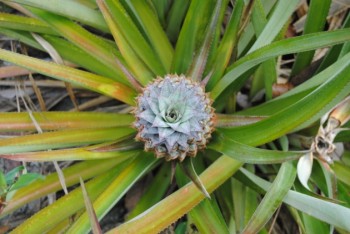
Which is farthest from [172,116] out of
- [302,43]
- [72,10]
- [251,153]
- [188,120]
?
[72,10]

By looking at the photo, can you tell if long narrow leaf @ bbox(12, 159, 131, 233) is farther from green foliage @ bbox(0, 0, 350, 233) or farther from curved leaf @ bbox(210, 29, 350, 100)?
curved leaf @ bbox(210, 29, 350, 100)

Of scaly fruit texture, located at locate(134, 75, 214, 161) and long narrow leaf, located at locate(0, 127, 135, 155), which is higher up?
long narrow leaf, located at locate(0, 127, 135, 155)

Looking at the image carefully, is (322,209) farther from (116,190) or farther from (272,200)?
(116,190)

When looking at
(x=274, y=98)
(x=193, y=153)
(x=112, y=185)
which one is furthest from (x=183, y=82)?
(x=274, y=98)

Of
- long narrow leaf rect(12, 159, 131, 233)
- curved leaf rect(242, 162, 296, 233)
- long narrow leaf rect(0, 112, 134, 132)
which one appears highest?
long narrow leaf rect(0, 112, 134, 132)

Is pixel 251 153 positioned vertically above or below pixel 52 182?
below

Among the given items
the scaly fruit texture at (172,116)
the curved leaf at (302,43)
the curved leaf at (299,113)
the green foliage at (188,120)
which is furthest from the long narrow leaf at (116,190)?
the curved leaf at (302,43)

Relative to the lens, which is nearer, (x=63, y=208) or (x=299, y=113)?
(x=299, y=113)

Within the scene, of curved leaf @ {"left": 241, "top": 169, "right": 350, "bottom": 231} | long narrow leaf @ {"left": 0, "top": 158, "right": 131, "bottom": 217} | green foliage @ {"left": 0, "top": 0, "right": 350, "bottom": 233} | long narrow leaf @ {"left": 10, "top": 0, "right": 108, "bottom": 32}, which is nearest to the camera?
curved leaf @ {"left": 241, "top": 169, "right": 350, "bottom": 231}

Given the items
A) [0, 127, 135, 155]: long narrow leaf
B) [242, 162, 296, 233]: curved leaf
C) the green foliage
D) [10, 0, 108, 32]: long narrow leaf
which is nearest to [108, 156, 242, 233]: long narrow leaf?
the green foliage
